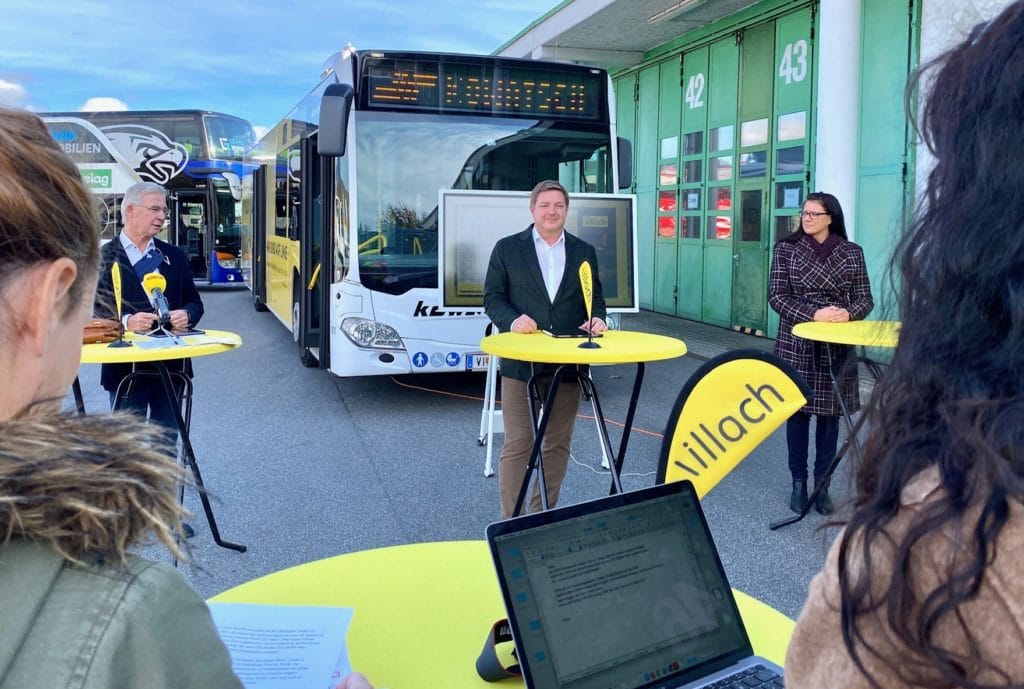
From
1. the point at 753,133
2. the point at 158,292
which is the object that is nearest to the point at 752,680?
the point at 158,292

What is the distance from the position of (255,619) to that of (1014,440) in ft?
3.96

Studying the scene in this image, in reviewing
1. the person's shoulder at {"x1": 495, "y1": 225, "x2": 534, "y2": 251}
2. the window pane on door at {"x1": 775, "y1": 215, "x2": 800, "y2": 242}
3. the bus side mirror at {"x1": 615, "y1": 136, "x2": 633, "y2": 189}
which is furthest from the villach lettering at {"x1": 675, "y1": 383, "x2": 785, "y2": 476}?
the window pane on door at {"x1": 775, "y1": 215, "x2": 800, "y2": 242}

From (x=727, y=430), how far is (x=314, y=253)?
22.9ft

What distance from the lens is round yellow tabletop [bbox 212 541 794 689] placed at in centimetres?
147

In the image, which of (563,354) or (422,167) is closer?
(563,354)

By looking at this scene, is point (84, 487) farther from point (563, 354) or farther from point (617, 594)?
point (563, 354)

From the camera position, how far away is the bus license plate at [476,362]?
7254 millimetres

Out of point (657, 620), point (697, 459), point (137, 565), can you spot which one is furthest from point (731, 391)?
point (137, 565)

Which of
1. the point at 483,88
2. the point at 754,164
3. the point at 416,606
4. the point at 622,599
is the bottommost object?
the point at 416,606

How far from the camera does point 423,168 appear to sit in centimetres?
689

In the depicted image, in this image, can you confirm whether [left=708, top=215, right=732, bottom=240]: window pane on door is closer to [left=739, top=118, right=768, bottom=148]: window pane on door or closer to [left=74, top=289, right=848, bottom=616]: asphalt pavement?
[left=739, top=118, right=768, bottom=148]: window pane on door

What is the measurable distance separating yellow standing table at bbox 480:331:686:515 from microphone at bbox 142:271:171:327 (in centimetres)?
166

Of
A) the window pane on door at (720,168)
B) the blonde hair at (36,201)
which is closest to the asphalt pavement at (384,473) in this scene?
the blonde hair at (36,201)

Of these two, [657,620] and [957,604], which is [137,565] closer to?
[957,604]
